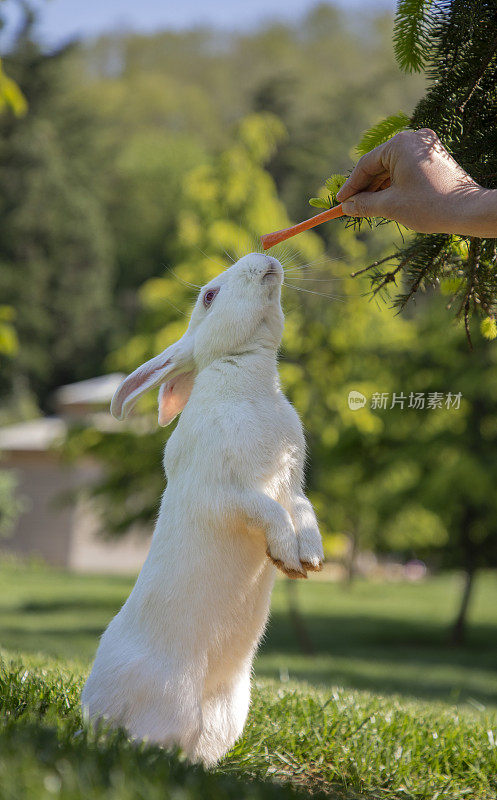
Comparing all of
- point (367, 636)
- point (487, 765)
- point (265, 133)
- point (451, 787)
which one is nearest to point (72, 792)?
point (451, 787)

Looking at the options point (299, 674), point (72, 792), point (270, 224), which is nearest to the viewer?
point (72, 792)

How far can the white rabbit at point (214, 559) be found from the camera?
273 cm

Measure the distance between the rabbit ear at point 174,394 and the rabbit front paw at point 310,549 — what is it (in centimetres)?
87

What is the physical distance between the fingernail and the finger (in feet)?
Answer: 0.09

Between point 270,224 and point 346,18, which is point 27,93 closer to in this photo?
point 270,224

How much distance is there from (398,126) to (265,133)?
11.3 meters

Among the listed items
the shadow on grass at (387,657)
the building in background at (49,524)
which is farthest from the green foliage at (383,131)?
the building in background at (49,524)

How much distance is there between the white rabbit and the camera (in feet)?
8.95

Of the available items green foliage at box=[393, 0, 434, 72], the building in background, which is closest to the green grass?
green foliage at box=[393, 0, 434, 72]

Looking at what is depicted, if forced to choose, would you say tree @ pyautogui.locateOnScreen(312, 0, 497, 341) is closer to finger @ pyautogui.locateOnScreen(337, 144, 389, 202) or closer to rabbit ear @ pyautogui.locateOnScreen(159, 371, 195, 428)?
Answer: finger @ pyautogui.locateOnScreen(337, 144, 389, 202)

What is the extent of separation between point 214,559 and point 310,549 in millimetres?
328

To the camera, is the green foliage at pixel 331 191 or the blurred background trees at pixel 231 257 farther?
the blurred background trees at pixel 231 257

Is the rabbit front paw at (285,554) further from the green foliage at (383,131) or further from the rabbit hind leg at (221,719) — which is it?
the green foliage at (383,131)

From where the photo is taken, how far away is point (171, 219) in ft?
149
